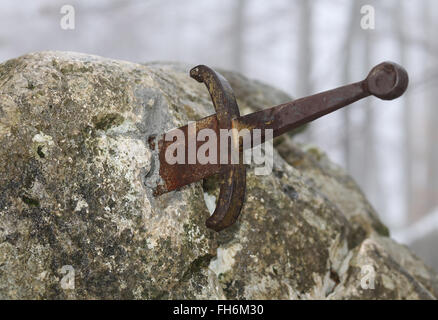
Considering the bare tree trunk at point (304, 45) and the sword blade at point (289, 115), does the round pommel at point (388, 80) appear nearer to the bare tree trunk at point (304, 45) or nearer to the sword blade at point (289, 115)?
the sword blade at point (289, 115)

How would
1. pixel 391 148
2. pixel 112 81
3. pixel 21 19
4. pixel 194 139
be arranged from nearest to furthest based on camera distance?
pixel 194 139, pixel 112 81, pixel 21 19, pixel 391 148

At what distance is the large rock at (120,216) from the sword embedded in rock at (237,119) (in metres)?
0.13

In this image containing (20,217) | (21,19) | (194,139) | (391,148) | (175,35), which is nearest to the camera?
(20,217)

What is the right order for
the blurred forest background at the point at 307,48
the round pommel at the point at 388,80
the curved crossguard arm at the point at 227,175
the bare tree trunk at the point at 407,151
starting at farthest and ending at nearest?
the bare tree trunk at the point at 407,151, the blurred forest background at the point at 307,48, the curved crossguard arm at the point at 227,175, the round pommel at the point at 388,80

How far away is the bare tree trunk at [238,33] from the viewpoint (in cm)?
1274

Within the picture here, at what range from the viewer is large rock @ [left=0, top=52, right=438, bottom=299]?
1355mm

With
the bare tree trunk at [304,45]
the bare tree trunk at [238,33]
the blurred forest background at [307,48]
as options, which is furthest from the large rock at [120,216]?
the bare tree trunk at [238,33]

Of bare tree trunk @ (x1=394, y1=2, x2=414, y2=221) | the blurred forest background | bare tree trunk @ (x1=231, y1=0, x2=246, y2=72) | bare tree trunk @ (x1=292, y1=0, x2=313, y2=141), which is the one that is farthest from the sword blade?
bare tree trunk @ (x1=394, y1=2, x2=414, y2=221)

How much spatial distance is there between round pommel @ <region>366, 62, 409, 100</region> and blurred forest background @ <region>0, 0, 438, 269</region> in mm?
5994

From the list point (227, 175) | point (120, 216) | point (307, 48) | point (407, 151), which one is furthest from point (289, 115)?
point (407, 151)

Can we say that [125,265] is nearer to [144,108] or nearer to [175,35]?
[144,108]

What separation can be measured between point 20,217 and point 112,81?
60 cm
